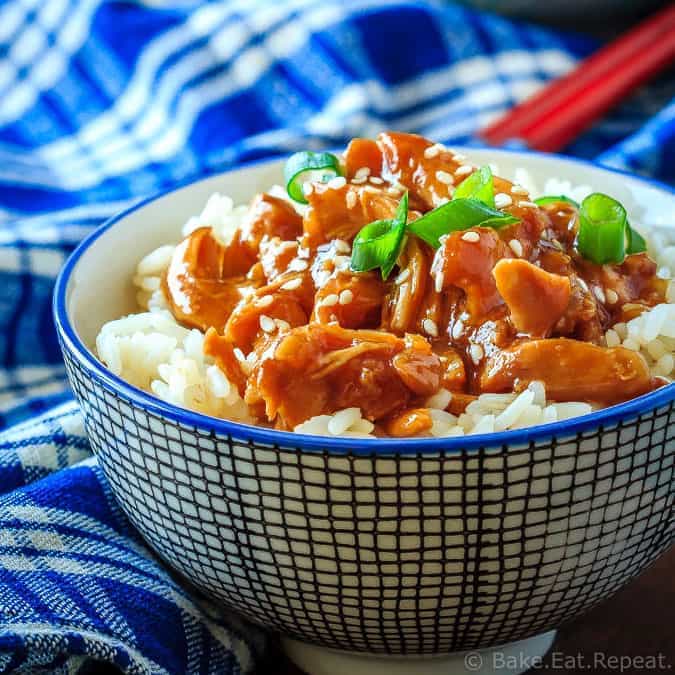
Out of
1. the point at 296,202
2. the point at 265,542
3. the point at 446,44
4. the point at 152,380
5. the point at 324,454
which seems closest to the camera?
the point at 324,454

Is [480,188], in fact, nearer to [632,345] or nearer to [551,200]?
[551,200]

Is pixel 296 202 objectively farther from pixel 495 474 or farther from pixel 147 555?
pixel 495 474

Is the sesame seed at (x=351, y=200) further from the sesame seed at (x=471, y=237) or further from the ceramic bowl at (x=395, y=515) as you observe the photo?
the ceramic bowl at (x=395, y=515)

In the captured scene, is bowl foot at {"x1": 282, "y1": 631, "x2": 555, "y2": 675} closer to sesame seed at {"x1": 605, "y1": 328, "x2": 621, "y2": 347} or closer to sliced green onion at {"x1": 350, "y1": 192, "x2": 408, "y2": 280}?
sesame seed at {"x1": 605, "y1": 328, "x2": 621, "y2": 347}

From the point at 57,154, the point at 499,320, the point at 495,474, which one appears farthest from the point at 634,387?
the point at 57,154

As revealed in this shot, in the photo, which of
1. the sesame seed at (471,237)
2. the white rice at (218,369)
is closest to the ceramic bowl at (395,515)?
the white rice at (218,369)

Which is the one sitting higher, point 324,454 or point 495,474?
point 324,454

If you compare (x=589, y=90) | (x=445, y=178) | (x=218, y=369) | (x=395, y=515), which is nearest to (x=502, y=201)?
(x=445, y=178)
